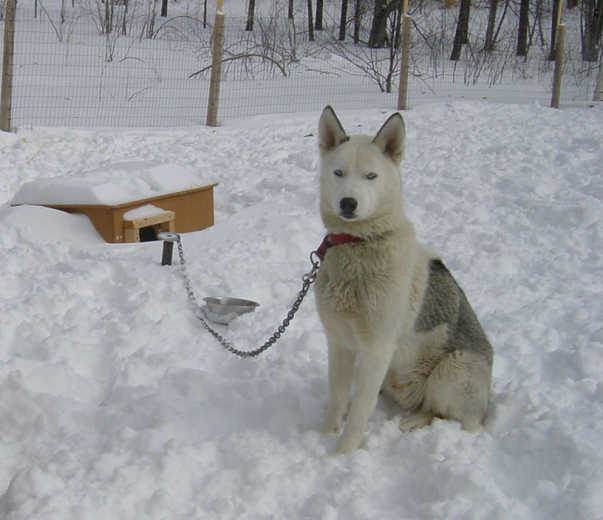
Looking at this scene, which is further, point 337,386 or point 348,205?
point 337,386

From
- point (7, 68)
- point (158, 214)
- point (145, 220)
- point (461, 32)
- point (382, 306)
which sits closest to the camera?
point (382, 306)

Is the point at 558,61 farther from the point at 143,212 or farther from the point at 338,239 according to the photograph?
the point at 338,239

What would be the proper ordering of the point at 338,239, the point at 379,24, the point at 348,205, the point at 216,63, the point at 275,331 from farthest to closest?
the point at 379,24 < the point at 216,63 < the point at 275,331 < the point at 338,239 < the point at 348,205

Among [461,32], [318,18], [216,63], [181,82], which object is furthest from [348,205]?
[318,18]

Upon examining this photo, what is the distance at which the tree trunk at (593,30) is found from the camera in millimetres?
17750

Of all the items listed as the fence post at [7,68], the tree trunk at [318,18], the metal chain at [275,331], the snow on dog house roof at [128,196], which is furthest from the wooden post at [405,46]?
the tree trunk at [318,18]

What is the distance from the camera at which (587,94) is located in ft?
40.3

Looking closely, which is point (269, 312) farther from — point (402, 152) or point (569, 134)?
point (569, 134)

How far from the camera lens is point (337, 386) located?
281 centimetres

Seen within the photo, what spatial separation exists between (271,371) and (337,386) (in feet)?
1.91

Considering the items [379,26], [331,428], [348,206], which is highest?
[379,26]

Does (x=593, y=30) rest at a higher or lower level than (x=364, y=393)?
higher

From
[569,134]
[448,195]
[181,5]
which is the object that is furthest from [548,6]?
[448,195]

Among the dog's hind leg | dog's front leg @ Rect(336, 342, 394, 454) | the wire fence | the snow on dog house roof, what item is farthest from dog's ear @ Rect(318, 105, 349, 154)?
the wire fence
